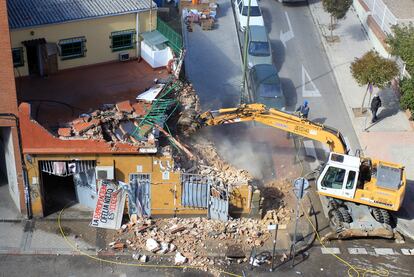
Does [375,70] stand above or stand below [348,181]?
above

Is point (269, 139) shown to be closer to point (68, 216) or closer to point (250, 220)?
point (250, 220)

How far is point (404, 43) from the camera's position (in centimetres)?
3353

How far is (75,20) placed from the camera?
29828mm

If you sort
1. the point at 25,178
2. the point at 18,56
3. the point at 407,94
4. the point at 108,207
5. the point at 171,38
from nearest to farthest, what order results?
the point at 25,178 → the point at 108,207 → the point at 18,56 → the point at 171,38 → the point at 407,94

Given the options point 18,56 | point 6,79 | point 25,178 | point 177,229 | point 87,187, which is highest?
point 6,79

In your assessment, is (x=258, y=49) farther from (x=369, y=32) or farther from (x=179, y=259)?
(x=179, y=259)

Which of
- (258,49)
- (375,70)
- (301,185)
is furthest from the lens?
(258,49)

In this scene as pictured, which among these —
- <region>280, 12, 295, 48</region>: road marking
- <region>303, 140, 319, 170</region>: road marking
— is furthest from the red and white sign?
<region>280, 12, 295, 48</region>: road marking

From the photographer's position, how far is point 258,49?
38.3 metres

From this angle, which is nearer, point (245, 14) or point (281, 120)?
point (281, 120)

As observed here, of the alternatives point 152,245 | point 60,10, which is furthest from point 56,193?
point 60,10

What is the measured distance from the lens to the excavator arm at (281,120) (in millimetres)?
27922

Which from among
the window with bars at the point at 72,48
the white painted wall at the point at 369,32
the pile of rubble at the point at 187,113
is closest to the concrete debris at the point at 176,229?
the pile of rubble at the point at 187,113

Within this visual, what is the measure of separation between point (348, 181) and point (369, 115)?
9.11 m
